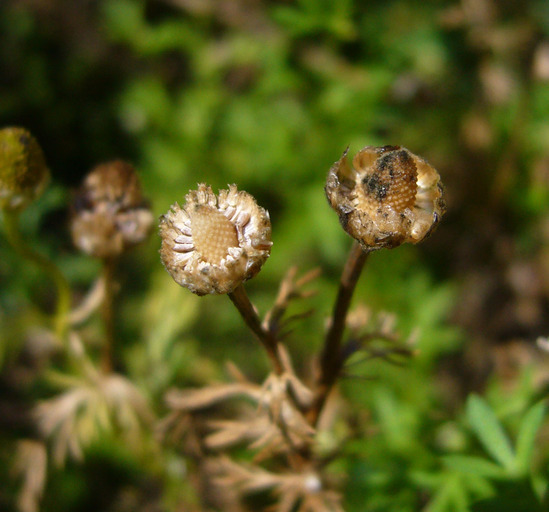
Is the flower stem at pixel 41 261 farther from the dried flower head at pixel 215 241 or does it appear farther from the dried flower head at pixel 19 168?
the dried flower head at pixel 215 241

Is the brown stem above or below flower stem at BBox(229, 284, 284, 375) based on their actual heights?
above

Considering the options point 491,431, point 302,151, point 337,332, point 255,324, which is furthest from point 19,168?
point 302,151

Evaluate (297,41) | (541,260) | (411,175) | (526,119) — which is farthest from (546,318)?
(411,175)

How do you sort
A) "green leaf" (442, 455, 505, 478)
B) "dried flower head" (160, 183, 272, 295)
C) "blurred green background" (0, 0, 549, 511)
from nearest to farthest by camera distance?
1. "dried flower head" (160, 183, 272, 295)
2. "green leaf" (442, 455, 505, 478)
3. "blurred green background" (0, 0, 549, 511)

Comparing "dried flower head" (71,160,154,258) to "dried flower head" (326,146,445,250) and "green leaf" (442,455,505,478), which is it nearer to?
"dried flower head" (326,146,445,250)

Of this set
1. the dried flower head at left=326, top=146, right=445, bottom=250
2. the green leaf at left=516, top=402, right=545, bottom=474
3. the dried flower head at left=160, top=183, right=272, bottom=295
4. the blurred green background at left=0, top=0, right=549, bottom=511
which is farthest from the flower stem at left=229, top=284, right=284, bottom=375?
the blurred green background at left=0, top=0, right=549, bottom=511

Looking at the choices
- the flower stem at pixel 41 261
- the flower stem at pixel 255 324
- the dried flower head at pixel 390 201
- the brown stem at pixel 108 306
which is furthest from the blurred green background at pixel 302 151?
the dried flower head at pixel 390 201

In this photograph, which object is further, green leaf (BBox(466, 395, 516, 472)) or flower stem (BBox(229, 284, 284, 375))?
green leaf (BBox(466, 395, 516, 472))
